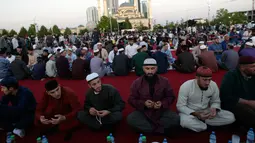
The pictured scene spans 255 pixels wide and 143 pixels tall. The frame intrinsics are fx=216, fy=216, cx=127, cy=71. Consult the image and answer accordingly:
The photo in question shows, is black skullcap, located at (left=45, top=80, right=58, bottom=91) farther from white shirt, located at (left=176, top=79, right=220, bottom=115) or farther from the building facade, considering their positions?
the building facade

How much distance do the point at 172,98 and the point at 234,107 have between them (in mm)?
814

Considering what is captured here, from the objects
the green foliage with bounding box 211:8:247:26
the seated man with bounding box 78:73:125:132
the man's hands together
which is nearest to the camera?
the man's hands together

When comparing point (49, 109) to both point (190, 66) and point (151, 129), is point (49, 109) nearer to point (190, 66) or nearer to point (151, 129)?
point (151, 129)

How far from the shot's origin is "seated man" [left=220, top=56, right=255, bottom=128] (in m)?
2.80

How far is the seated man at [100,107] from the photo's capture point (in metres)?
3.07

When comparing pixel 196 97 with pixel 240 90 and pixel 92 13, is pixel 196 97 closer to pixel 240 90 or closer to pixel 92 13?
pixel 240 90

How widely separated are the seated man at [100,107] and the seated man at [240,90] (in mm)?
1495

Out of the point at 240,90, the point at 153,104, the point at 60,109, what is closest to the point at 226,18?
the point at 240,90

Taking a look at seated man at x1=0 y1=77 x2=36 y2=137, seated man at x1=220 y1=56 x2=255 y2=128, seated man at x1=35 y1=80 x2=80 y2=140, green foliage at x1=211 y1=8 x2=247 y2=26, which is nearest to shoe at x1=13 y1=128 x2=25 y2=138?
seated man at x1=0 y1=77 x2=36 y2=137

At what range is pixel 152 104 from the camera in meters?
2.93

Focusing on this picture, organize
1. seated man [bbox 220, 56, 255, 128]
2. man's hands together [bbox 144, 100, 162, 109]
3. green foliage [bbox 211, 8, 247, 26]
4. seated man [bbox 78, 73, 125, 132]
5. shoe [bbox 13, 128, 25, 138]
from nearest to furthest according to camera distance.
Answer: seated man [bbox 220, 56, 255, 128]
man's hands together [bbox 144, 100, 162, 109]
seated man [bbox 78, 73, 125, 132]
shoe [bbox 13, 128, 25, 138]
green foliage [bbox 211, 8, 247, 26]

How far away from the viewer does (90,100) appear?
3.25 meters

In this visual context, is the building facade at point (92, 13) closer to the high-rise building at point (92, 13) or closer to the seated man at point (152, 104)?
the high-rise building at point (92, 13)

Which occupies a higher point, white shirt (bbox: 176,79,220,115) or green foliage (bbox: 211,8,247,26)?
green foliage (bbox: 211,8,247,26)
